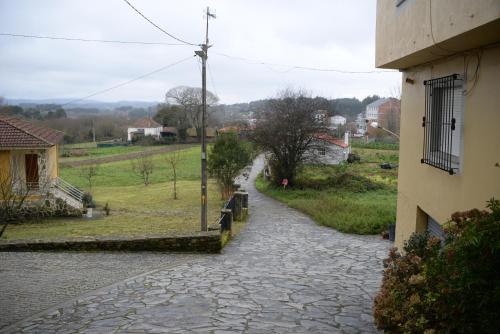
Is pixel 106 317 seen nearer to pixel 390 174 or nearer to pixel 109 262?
pixel 109 262

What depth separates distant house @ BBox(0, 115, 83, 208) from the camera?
2270 centimetres

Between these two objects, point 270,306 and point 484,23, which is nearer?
point 484,23

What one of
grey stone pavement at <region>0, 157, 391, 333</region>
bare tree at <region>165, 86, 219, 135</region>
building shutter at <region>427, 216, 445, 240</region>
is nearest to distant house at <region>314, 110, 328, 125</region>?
grey stone pavement at <region>0, 157, 391, 333</region>

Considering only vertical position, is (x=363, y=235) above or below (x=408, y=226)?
below

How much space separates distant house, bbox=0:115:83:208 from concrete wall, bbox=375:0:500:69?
61.6 ft

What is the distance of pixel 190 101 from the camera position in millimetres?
84375

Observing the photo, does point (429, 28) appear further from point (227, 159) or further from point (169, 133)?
point (169, 133)

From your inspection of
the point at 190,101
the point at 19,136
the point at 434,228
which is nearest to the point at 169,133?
the point at 190,101

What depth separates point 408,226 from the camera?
911cm

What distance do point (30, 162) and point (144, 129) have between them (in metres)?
61.6

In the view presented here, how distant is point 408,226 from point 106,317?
5.66 meters

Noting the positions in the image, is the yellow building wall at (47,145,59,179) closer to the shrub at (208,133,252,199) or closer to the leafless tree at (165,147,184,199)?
the leafless tree at (165,147,184,199)

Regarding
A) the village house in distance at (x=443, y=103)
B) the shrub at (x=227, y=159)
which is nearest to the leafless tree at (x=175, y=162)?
the shrub at (x=227, y=159)

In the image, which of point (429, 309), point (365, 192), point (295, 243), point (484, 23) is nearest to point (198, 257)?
point (295, 243)
